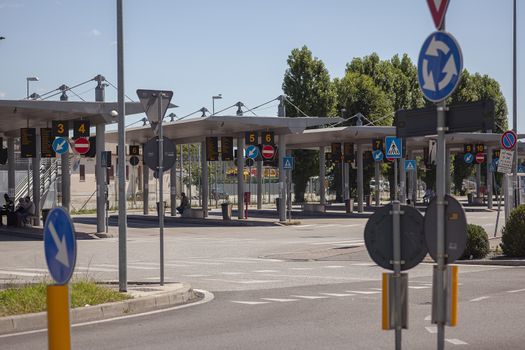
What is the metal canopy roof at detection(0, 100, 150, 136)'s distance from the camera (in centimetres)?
3250

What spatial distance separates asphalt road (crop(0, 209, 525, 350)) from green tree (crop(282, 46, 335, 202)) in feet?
142

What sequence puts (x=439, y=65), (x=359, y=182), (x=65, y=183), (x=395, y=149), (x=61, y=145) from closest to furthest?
1. (x=439, y=65)
2. (x=395, y=149)
3. (x=61, y=145)
4. (x=65, y=183)
5. (x=359, y=182)

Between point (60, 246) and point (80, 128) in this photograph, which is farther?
point (80, 128)

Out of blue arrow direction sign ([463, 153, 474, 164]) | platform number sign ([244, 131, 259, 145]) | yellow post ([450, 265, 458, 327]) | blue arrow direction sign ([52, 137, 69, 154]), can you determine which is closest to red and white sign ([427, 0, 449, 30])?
yellow post ([450, 265, 458, 327])

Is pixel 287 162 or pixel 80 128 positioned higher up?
pixel 80 128

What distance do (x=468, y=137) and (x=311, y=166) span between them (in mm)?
17610

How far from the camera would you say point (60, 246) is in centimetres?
695

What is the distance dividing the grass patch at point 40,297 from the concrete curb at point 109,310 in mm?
253

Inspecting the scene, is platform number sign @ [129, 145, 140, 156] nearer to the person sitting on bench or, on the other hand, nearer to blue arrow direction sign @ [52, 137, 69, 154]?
the person sitting on bench

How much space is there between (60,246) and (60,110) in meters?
27.1

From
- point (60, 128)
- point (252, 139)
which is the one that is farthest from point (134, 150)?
point (60, 128)

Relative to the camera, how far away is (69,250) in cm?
689

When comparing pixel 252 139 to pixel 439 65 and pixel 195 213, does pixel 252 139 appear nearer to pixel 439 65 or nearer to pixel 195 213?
pixel 195 213

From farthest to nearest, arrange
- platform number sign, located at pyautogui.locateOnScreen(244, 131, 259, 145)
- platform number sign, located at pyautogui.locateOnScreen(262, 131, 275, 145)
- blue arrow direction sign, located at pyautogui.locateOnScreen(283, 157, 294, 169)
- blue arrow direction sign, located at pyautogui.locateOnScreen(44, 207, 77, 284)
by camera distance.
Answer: platform number sign, located at pyautogui.locateOnScreen(244, 131, 259, 145) → platform number sign, located at pyautogui.locateOnScreen(262, 131, 275, 145) → blue arrow direction sign, located at pyautogui.locateOnScreen(283, 157, 294, 169) → blue arrow direction sign, located at pyautogui.locateOnScreen(44, 207, 77, 284)
